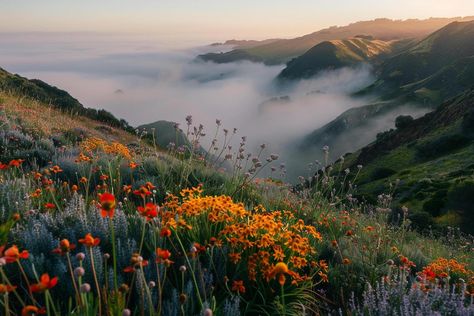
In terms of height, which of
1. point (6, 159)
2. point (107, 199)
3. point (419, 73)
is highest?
point (107, 199)

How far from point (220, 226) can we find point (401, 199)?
23398 millimetres

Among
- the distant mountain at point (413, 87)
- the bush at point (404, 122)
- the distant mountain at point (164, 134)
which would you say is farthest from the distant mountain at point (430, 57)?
Result: the distant mountain at point (164, 134)

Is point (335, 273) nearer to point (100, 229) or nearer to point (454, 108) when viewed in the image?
point (100, 229)

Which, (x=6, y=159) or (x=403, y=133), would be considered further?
(x=403, y=133)

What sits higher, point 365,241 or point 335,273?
point 335,273

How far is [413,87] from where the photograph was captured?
4788 inches

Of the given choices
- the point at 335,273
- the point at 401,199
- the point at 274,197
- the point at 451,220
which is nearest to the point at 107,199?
the point at 335,273

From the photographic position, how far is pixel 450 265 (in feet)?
16.9

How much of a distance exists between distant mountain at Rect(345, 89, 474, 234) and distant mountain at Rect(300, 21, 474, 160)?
47868mm

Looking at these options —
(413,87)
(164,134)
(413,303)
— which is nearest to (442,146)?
(164,134)

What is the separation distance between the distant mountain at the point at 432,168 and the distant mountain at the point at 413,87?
47868 mm

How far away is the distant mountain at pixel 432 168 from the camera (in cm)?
2205

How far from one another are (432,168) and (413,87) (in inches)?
3829

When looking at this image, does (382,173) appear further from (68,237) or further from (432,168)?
(68,237)
